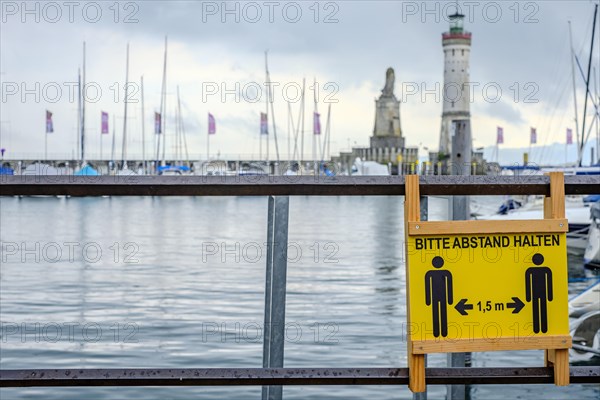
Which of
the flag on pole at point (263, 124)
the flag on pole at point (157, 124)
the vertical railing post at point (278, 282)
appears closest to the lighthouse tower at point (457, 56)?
the flag on pole at point (263, 124)

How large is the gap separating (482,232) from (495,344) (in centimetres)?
46

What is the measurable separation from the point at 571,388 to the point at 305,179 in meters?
8.71

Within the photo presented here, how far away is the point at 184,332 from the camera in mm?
15328

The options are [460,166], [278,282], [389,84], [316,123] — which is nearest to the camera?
[278,282]

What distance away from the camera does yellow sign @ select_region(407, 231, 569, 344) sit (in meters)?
3.81

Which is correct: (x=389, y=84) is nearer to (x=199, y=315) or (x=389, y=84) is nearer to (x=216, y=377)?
(x=199, y=315)

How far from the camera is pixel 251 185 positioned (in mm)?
3770

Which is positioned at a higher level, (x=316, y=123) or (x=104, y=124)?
(x=316, y=123)

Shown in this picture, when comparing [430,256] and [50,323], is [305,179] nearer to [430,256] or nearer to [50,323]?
[430,256]

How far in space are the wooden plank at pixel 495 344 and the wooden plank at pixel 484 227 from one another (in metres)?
0.43

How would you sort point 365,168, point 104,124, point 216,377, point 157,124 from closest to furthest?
point 216,377 < point 104,124 < point 157,124 < point 365,168

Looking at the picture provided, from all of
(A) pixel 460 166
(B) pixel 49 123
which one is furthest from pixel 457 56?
(A) pixel 460 166

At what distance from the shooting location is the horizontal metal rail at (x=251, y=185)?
147 inches

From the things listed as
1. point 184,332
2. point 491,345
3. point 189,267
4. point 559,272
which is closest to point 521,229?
point 559,272
